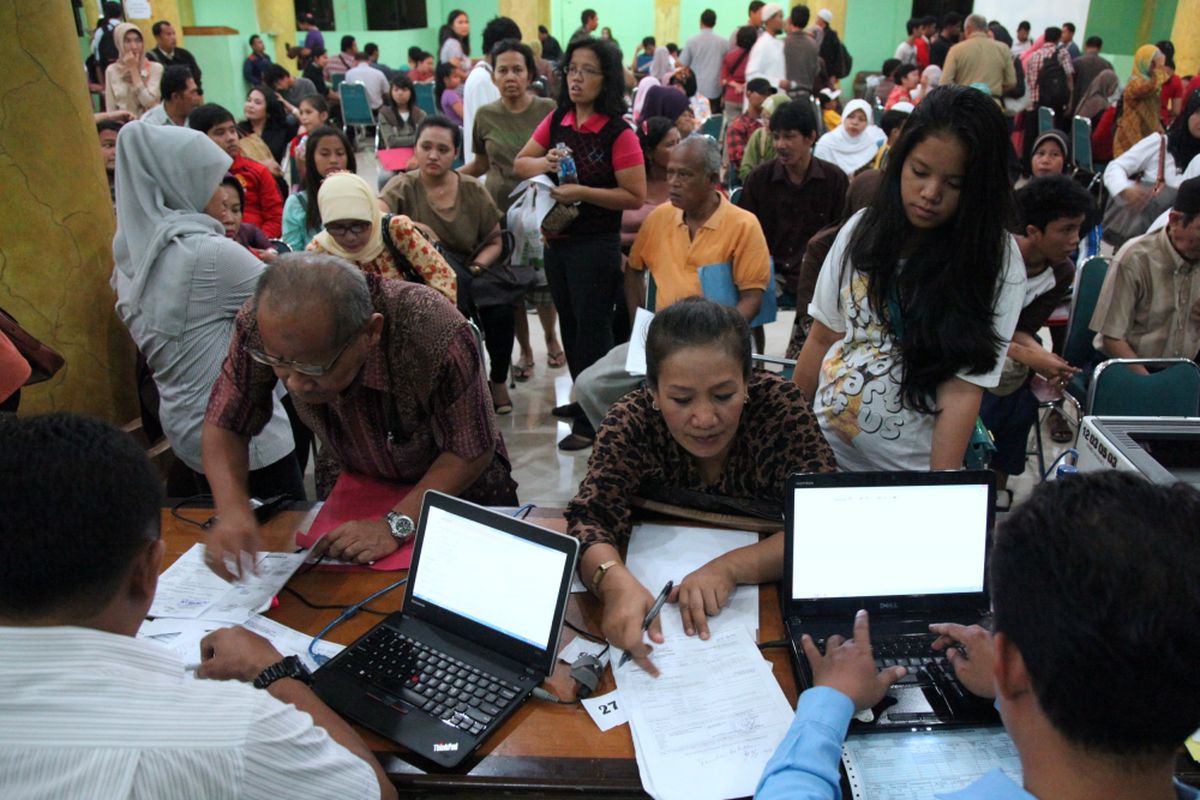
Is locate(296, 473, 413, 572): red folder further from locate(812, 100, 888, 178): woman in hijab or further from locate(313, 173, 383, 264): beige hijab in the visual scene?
locate(812, 100, 888, 178): woman in hijab

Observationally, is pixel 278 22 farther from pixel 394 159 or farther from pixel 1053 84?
pixel 1053 84

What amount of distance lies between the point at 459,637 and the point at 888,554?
0.75 meters

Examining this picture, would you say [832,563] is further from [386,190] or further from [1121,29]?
[1121,29]

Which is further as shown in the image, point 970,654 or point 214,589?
point 214,589

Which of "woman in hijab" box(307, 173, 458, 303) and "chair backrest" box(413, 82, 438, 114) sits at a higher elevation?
"chair backrest" box(413, 82, 438, 114)

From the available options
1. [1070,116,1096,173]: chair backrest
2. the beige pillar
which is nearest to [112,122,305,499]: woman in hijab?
[1070,116,1096,173]: chair backrest

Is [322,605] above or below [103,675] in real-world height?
below

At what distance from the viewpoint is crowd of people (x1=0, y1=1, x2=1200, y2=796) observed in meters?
0.94

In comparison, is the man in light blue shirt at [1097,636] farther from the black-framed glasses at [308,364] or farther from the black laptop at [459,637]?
the black-framed glasses at [308,364]

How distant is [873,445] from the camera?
1.94m

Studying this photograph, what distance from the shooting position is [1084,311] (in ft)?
10.6

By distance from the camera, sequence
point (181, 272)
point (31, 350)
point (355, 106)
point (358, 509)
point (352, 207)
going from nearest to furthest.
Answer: point (358, 509)
point (31, 350)
point (181, 272)
point (352, 207)
point (355, 106)

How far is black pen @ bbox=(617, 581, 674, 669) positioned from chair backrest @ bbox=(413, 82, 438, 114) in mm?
9913

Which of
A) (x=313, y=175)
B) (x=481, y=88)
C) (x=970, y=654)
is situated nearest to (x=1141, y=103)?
(x=481, y=88)
